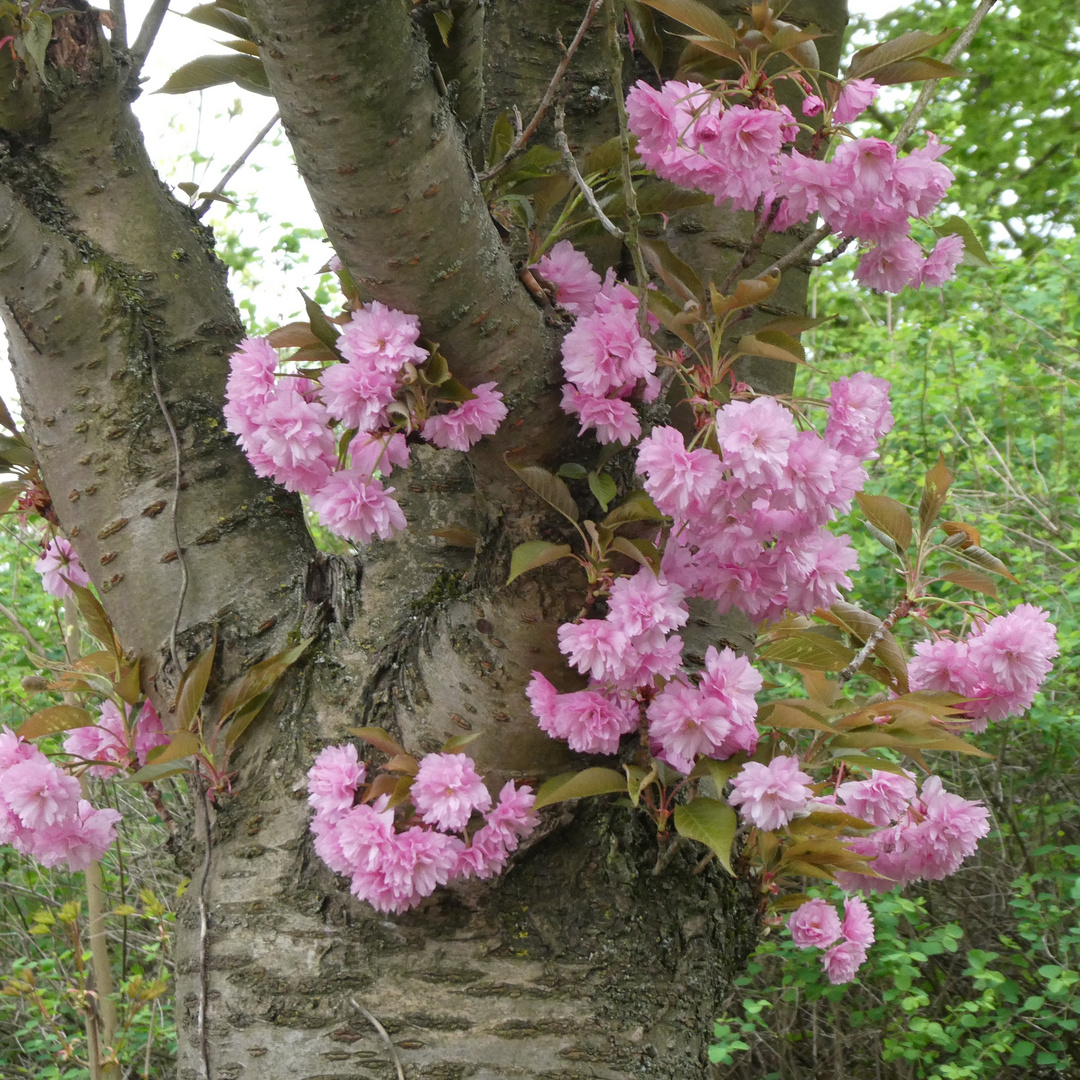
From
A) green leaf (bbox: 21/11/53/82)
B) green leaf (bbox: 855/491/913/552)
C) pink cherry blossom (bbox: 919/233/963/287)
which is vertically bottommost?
green leaf (bbox: 855/491/913/552)

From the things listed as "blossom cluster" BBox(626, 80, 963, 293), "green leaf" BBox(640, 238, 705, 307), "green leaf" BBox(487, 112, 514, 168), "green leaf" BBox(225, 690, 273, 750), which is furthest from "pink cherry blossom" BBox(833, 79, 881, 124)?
"green leaf" BBox(225, 690, 273, 750)

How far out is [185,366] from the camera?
1523 mm

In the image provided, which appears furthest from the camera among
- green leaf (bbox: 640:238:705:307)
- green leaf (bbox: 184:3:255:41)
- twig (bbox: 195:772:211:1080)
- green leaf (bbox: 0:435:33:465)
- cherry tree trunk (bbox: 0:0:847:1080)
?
green leaf (bbox: 0:435:33:465)

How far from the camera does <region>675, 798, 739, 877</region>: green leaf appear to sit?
44.1 inches

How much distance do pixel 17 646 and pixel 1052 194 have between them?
32.7 ft

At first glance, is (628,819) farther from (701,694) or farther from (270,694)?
(270,694)

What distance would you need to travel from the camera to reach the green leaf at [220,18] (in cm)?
139

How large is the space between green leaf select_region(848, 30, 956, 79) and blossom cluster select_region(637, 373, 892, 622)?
36 cm

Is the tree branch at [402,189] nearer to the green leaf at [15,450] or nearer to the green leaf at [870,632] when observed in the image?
the green leaf at [870,632]

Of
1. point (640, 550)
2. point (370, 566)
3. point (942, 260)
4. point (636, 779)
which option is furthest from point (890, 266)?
point (370, 566)

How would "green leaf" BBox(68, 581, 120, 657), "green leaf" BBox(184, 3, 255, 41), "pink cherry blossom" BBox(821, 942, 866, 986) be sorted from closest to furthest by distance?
"green leaf" BBox(184, 3, 255, 41) → "green leaf" BBox(68, 581, 120, 657) → "pink cherry blossom" BBox(821, 942, 866, 986)

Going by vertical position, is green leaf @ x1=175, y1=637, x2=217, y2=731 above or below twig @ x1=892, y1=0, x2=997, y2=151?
below

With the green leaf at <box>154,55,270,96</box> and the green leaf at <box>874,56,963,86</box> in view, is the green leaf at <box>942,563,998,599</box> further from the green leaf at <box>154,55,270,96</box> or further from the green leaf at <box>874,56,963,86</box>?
the green leaf at <box>154,55,270,96</box>

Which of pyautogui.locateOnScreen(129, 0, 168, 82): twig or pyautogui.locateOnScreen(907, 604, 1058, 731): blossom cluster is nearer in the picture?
pyautogui.locateOnScreen(907, 604, 1058, 731): blossom cluster
